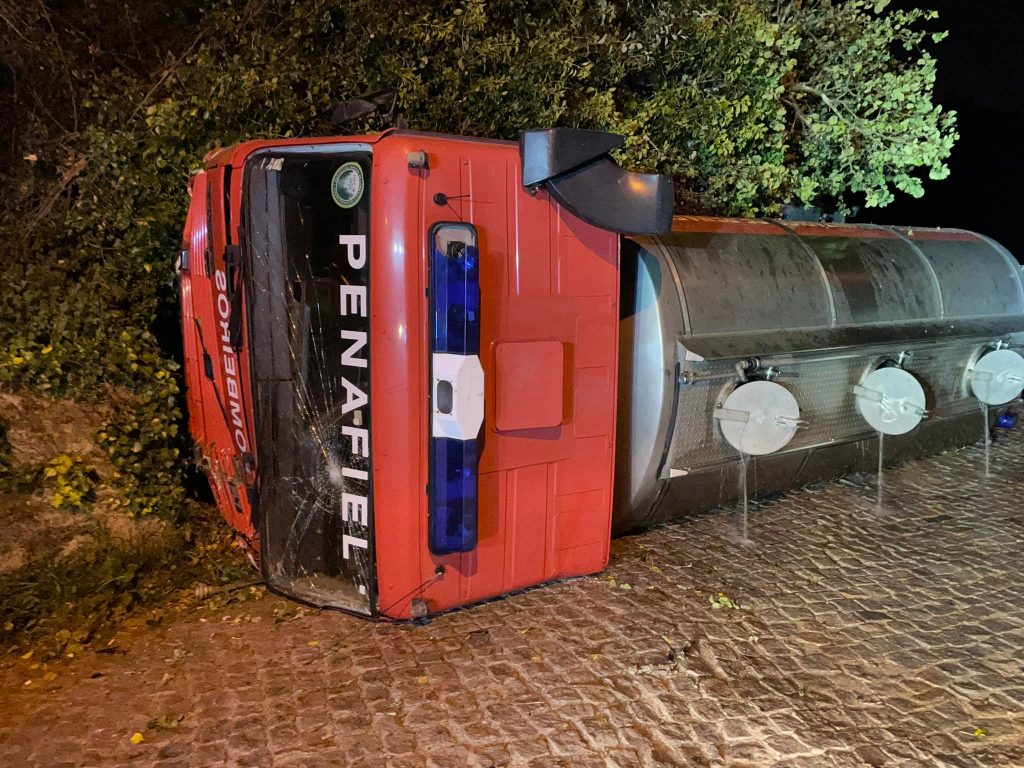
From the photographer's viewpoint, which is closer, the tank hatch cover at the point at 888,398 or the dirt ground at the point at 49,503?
the dirt ground at the point at 49,503

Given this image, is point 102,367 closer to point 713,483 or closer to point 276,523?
point 276,523

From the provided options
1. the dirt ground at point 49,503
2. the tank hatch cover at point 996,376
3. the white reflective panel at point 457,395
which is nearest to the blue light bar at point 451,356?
the white reflective panel at point 457,395

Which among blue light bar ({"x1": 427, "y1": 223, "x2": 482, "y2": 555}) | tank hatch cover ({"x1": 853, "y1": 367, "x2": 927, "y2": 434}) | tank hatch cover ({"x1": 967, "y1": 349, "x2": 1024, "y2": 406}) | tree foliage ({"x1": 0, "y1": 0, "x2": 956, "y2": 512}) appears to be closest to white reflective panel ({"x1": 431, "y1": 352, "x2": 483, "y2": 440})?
blue light bar ({"x1": 427, "y1": 223, "x2": 482, "y2": 555})

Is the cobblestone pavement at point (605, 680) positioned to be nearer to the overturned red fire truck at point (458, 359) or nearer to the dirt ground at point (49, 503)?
the overturned red fire truck at point (458, 359)

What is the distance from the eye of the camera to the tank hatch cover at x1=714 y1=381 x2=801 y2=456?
4.93 meters

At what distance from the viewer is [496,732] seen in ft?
10.9

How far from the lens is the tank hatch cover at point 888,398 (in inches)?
227

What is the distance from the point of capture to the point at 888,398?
227 inches

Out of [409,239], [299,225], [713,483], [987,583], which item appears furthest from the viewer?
[713,483]

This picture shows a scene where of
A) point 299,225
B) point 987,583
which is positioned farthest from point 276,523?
point 987,583

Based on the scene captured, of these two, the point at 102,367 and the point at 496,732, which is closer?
the point at 496,732

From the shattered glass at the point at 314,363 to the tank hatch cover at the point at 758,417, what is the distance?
7.88 ft

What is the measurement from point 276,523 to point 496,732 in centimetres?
170

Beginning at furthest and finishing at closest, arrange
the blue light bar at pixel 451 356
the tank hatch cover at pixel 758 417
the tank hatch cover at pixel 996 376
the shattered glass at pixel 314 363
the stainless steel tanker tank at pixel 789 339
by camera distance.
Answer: the tank hatch cover at pixel 996 376, the tank hatch cover at pixel 758 417, the stainless steel tanker tank at pixel 789 339, the shattered glass at pixel 314 363, the blue light bar at pixel 451 356
